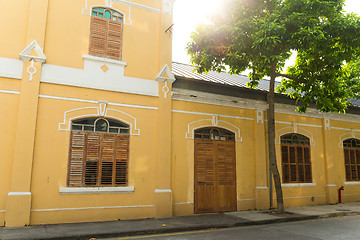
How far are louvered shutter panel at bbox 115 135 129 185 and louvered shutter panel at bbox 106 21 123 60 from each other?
9.19 ft

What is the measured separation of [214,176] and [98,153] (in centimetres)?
440

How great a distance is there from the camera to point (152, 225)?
8164 mm

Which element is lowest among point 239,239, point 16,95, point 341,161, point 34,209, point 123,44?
point 239,239

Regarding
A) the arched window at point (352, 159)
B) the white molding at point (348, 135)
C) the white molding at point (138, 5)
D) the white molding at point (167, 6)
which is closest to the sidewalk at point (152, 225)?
the arched window at point (352, 159)

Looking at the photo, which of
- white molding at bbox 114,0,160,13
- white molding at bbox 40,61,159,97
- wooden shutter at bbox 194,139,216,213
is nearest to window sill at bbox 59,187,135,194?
wooden shutter at bbox 194,139,216,213

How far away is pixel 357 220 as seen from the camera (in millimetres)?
9875

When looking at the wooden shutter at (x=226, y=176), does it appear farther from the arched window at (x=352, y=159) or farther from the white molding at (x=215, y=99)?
the arched window at (x=352, y=159)

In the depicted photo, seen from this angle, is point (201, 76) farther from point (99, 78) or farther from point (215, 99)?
point (99, 78)

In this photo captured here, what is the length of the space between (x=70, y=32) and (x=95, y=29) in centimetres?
81

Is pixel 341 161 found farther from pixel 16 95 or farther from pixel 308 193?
pixel 16 95

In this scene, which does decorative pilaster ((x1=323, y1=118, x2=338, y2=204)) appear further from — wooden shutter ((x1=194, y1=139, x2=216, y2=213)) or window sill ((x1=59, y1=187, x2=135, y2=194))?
window sill ((x1=59, y1=187, x2=135, y2=194))

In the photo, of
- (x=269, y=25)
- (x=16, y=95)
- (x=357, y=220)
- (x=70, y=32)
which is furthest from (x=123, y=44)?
(x=357, y=220)

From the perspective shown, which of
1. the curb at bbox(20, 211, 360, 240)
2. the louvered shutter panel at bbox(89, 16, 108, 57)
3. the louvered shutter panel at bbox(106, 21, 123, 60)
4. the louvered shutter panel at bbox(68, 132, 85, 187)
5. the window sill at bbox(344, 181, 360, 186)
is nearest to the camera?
the curb at bbox(20, 211, 360, 240)

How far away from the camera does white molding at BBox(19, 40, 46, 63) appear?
833 cm
